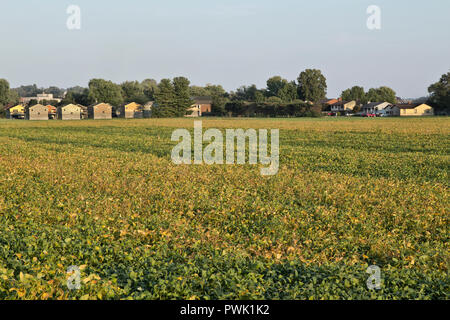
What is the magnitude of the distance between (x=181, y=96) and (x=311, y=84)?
60335 mm

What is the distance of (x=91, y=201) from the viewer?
12.1 m

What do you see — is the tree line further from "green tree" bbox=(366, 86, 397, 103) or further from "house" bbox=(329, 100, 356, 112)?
"house" bbox=(329, 100, 356, 112)

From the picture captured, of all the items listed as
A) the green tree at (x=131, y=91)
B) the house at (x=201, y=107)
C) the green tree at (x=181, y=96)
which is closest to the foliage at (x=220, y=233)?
the green tree at (x=181, y=96)

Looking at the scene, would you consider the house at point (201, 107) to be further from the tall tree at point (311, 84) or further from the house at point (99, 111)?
the tall tree at point (311, 84)

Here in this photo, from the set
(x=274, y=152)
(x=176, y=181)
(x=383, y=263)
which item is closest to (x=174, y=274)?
(x=383, y=263)

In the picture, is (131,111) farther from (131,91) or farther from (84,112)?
(131,91)

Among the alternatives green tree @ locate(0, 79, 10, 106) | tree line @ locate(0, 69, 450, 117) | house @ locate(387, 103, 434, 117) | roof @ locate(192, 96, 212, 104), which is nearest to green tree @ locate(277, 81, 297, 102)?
tree line @ locate(0, 69, 450, 117)

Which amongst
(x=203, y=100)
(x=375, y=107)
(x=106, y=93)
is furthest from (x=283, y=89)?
(x=106, y=93)

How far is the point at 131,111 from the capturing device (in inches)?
5753

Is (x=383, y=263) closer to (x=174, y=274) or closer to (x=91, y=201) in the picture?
(x=174, y=274)

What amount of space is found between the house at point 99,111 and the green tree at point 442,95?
3937 inches

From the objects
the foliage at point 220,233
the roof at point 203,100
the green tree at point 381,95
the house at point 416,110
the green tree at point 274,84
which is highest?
the green tree at point 274,84

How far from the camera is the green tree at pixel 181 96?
131 m

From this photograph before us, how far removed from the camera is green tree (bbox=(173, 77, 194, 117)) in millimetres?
130750
